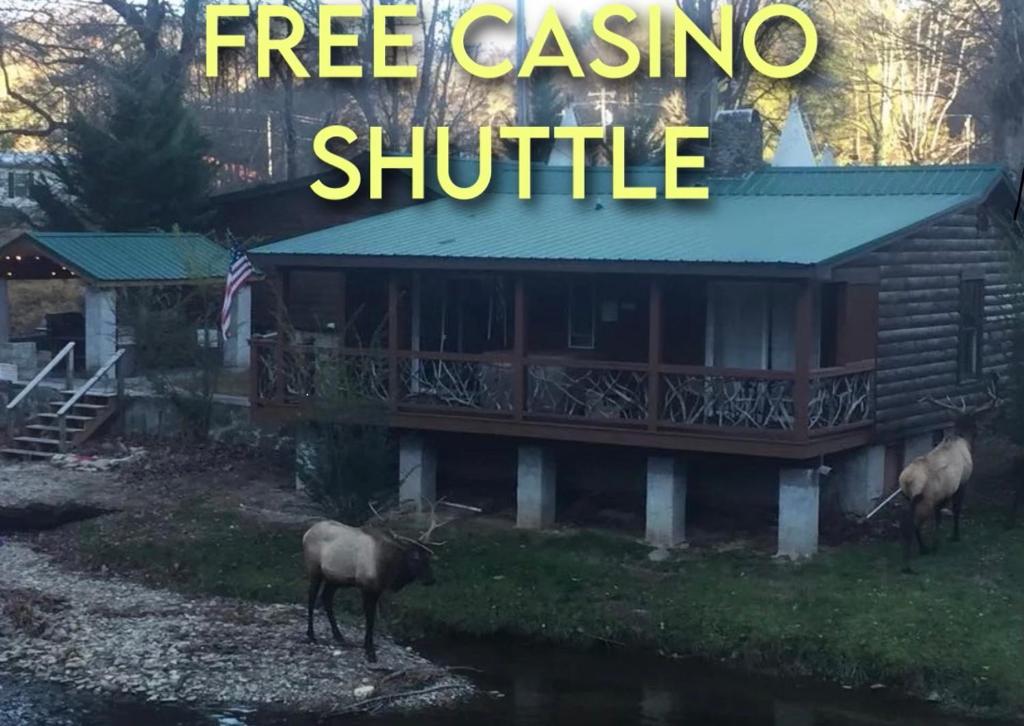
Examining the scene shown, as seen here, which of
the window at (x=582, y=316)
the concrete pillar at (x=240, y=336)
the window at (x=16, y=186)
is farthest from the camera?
the window at (x=16, y=186)

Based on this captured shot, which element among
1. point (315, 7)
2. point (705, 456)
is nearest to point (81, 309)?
Result: point (315, 7)

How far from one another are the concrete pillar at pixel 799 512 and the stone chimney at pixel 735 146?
6.54 meters

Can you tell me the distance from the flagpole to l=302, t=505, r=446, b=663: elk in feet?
73.1

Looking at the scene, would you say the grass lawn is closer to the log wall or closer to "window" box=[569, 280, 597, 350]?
the log wall

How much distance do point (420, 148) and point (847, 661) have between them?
15100mm

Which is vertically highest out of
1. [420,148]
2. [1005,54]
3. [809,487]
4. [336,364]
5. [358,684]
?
[1005,54]

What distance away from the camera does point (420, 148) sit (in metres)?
28.3

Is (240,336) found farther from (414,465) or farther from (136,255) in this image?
(414,465)

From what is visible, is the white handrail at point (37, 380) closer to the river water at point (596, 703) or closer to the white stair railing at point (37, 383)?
the white stair railing at point (37, 383)

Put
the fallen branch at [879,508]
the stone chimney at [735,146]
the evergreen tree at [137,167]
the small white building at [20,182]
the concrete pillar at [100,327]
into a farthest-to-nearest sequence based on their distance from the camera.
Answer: the small white building at [20,182]
the evergreen tree at [137,167]
the concrete pillar at [100,327]
the stone chimney at [735,146]
the fallen branch at [879,508]

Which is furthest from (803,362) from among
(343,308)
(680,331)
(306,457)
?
(343,308)

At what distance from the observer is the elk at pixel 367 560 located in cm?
1577

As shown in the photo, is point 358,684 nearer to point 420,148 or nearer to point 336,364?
point 336,364

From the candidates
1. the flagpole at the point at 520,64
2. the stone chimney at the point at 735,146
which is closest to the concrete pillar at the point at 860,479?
the stone chimney at the point at 735,146
